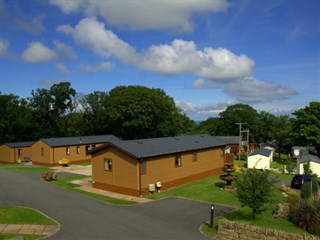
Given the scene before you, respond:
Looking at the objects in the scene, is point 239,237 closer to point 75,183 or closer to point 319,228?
point 319,228

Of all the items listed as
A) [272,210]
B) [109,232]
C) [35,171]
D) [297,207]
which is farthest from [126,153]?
[35,171]

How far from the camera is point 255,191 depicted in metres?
16.7

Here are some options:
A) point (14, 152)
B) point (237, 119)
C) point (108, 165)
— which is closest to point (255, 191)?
point (108, 165)

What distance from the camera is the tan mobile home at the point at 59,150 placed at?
158ft

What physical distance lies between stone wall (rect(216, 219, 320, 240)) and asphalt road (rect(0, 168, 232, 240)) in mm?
1191

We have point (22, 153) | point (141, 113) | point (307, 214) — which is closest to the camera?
point (307, 214)

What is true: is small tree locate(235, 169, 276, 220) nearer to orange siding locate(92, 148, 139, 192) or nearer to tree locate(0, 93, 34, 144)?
orange siding locate(92, 148, 139, 192)

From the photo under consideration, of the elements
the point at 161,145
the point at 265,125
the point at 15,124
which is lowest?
the point at 161,145

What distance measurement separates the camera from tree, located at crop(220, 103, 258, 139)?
91.4 meters

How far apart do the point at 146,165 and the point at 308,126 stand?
40.1 metres

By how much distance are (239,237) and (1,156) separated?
53333mm

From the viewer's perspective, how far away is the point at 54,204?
23.8m

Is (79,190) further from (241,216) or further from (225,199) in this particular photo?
(241,216)

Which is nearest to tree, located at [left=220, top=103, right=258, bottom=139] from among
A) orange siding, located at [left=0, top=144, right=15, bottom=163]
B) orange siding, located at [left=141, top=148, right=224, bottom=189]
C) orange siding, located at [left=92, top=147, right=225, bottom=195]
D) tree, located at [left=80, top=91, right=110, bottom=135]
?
tree, located at [left=80, top=91, right=110, bottom=135]
